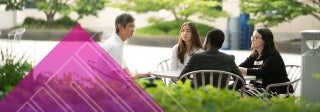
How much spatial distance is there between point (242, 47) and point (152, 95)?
13928mm

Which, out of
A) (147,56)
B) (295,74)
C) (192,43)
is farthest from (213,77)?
(147,56)

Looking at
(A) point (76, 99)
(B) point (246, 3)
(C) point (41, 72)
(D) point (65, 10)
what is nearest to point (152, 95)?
(A) point (76, 99)

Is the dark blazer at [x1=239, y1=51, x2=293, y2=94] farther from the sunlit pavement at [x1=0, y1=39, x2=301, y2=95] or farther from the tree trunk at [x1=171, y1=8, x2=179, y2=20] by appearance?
the tree trunk at [x1=171, y1=8, x2=179, y2=20]

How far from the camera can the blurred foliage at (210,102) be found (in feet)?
6.59

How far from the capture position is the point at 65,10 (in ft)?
63.7

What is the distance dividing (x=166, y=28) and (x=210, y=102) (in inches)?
633

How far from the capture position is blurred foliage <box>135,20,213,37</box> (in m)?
17.6

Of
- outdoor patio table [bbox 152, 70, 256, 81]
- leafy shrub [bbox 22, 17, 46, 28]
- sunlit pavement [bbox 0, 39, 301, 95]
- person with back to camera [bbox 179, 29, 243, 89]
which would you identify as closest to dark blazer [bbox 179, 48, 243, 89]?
person with back to camera [bbox 179, 29, 243, 89]

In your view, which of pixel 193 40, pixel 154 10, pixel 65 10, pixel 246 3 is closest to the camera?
pixel 193 40

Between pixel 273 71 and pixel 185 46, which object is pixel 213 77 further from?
pixel 185 46

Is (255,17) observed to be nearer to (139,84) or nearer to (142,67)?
(142,67)

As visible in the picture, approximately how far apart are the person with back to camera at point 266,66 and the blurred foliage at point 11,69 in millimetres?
2042
